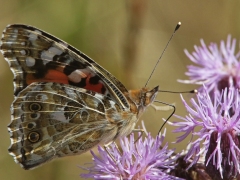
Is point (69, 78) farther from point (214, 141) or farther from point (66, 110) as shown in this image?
point (214, 141)

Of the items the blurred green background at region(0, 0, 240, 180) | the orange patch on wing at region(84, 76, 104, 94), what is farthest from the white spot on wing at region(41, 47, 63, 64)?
the blurred green background at region(0, 0, 240, 180)

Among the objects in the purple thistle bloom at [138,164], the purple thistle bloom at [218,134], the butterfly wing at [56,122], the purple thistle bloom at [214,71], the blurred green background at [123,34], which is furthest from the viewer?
the blurred green background at [123,34]

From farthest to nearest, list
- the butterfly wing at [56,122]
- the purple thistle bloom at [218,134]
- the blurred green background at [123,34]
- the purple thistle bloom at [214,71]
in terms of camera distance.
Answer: the blurred green background at [123,34] < the purple thistle bloom at [214,71] < the butterfly wing at [56,122] < the purple thistle bloom at [218,134]

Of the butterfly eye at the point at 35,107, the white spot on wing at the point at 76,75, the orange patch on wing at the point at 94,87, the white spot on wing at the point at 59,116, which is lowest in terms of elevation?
the white spot on wing at the point at 59,116

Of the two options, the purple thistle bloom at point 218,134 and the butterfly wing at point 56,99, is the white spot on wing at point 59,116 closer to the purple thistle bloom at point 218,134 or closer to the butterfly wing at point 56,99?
the butterfly wing at point 56,99

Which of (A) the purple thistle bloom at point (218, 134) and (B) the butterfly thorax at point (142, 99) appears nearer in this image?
(A) the purple thistle bloom at point (218, 134)

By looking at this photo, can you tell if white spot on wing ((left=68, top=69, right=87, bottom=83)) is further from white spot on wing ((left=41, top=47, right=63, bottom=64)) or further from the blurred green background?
the blurred green background

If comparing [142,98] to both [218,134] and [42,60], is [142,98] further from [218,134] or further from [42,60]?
[42,60]

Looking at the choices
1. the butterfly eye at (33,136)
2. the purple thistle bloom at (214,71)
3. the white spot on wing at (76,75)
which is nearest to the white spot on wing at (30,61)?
the white spot on wing at (76,75)
